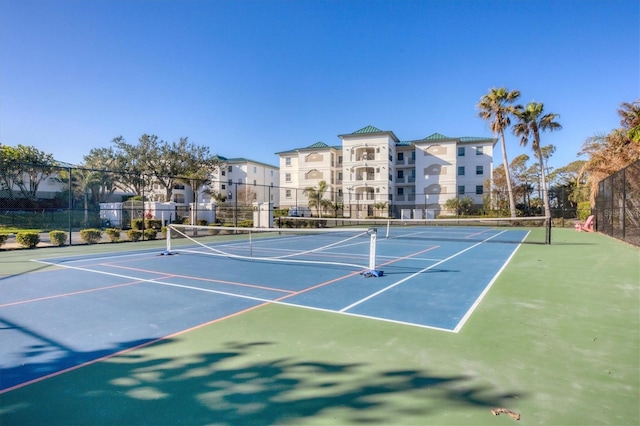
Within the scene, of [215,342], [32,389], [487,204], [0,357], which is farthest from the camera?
[487,204]

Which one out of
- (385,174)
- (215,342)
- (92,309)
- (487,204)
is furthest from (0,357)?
(385,174)

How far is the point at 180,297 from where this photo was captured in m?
6.21

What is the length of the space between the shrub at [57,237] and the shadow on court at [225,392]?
49.8ft

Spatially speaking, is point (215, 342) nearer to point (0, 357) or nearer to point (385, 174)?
point (0, 357)

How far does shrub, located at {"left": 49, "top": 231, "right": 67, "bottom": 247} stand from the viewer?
1565 centimetres

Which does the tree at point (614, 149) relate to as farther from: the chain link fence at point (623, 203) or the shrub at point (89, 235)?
the shrub at point (89, 235)

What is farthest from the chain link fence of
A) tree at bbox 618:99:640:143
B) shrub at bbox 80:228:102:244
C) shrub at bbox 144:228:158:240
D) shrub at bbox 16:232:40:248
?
shrub at bbox 16:232:40:248

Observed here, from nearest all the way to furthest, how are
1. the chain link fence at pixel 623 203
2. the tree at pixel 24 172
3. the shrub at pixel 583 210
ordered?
the chain link fence at pixel 623 203 → the shrub at pixel 583 210 → the tree at pixel 24 172

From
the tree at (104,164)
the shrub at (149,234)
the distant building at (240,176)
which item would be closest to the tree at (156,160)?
the tree at (104,164)

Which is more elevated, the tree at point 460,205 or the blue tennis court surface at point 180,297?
the tree at point 460,205

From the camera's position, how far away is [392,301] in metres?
5.90

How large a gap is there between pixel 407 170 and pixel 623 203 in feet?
125

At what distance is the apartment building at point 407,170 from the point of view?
153 feet

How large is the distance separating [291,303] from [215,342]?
1.89 metres
